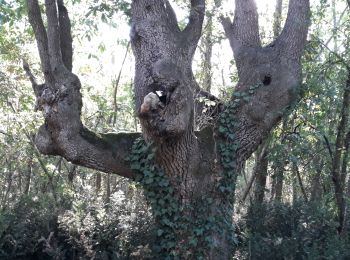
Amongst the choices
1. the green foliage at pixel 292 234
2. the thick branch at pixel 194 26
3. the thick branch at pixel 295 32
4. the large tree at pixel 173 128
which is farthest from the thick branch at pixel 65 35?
the green foliage at pixel 292 234

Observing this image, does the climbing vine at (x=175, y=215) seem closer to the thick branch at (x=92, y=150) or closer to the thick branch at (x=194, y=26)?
the thick branch at (x=92, y=150)

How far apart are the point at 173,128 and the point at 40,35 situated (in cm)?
262

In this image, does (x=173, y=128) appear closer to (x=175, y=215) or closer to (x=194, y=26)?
(x=175, y=215)

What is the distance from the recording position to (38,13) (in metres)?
6.38

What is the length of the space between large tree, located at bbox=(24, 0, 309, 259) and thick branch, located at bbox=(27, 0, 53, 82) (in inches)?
0.6

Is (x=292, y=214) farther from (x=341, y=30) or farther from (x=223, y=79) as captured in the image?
(x=223, y=79)

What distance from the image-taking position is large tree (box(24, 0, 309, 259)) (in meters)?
5.77

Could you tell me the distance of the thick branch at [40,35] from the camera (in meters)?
6.30

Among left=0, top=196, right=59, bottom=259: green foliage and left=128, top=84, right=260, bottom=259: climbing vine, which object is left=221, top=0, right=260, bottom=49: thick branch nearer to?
left=128, top=84, right=260, bottom=259: climbing vine

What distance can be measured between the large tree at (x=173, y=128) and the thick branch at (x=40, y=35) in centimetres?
1

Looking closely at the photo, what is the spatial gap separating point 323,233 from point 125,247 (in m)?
3.27

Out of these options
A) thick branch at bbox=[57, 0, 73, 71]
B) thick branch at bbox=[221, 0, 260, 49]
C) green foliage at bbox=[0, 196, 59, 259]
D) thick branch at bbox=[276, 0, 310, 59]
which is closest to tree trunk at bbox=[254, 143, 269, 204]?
thick branch at bbox=[221, 0, 260, 49]

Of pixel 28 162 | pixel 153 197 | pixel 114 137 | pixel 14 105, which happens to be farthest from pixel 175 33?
pixel 28 162

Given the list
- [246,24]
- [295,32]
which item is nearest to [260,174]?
[246,24]
